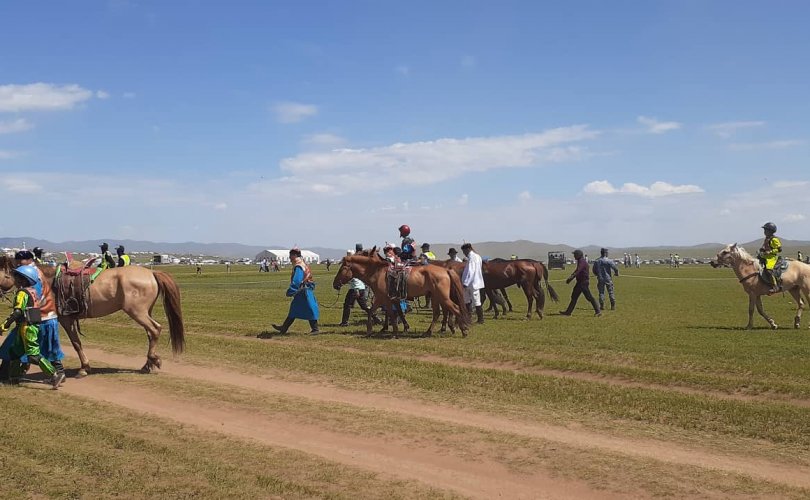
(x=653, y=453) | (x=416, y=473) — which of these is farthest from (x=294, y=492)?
(x=653, y=453)

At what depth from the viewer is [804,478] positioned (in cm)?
593

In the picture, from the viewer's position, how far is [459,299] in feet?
51.3

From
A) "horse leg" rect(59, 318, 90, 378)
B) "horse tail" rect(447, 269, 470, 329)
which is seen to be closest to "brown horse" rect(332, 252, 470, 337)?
"horse tail" rect(447, 269, 470, 329)

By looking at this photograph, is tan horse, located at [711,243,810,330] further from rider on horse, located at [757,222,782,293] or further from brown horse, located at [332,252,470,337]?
brown horse, located at [332,252,470,337]

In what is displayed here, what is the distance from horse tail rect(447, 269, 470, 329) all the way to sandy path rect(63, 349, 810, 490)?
6.10 meters

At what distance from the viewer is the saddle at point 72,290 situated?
35.5 feet

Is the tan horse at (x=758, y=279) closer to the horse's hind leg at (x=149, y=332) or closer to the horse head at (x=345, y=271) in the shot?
the horse head at (x=345, y=271)

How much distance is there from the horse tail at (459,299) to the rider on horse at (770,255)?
812 centimetres

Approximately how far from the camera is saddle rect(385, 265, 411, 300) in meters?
15.4

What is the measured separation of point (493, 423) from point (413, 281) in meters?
7.75

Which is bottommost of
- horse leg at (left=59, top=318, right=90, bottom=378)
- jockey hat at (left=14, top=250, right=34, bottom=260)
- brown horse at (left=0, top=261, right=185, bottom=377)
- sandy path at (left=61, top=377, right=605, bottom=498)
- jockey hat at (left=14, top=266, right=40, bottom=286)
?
sandy path at (left=61, top=377, right=605, bottom=498)

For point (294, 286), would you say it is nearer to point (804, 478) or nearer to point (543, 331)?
point (543, 331)

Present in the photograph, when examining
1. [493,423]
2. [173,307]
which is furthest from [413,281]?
[493,423]

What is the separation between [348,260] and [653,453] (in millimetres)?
10010
